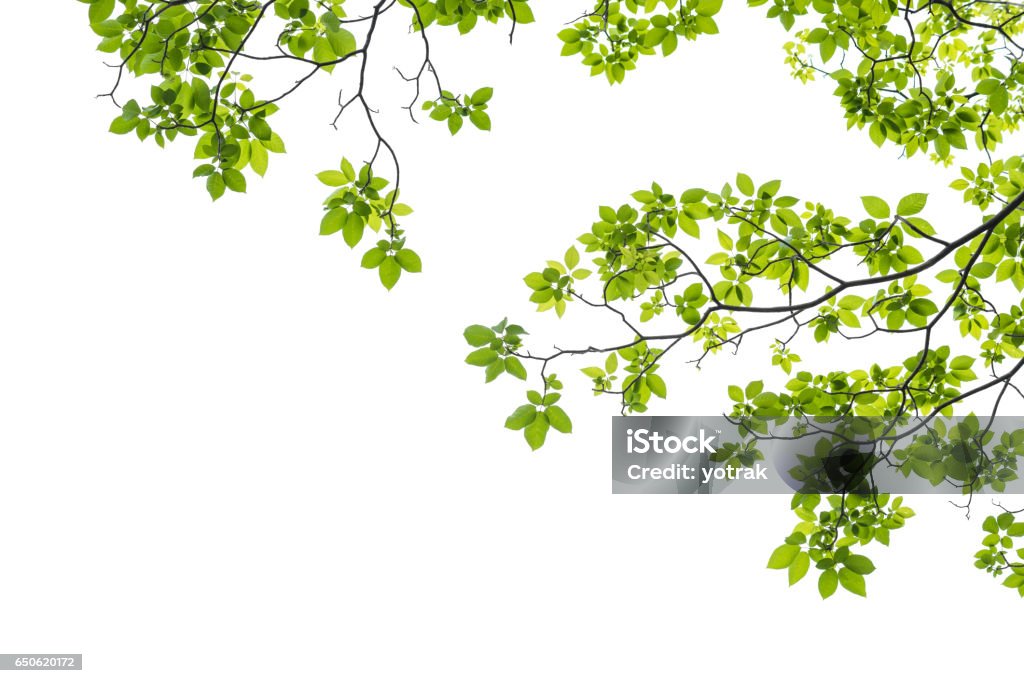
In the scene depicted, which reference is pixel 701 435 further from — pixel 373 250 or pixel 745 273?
pixel 373 250

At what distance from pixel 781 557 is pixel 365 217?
71.7 inches

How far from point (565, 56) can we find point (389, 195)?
159 cm

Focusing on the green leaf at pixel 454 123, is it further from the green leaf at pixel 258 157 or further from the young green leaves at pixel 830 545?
the young green leaves at pixel 830 545

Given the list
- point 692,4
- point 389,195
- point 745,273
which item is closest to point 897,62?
point 692,4

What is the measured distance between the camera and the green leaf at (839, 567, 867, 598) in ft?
7.54

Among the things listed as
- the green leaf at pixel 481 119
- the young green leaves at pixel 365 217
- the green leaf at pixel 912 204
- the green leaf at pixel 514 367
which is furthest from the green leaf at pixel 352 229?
the green leaf at pixel 912 204

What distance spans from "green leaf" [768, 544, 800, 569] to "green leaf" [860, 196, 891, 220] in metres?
1.36

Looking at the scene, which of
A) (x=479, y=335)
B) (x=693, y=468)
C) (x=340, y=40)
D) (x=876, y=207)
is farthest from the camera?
(x=693, y=468)

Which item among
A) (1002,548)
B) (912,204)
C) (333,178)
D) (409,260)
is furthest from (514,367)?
(1002,548)

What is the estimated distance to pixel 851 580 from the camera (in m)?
2.34

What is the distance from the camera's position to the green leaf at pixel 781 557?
7.79 feet

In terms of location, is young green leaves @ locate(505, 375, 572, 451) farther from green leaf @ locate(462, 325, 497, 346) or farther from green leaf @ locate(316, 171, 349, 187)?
green leaf @ locate(316, 171, 349, 187)

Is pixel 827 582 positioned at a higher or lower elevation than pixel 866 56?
lower

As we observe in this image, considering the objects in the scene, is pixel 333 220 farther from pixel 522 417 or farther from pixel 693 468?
pixel 693 468
